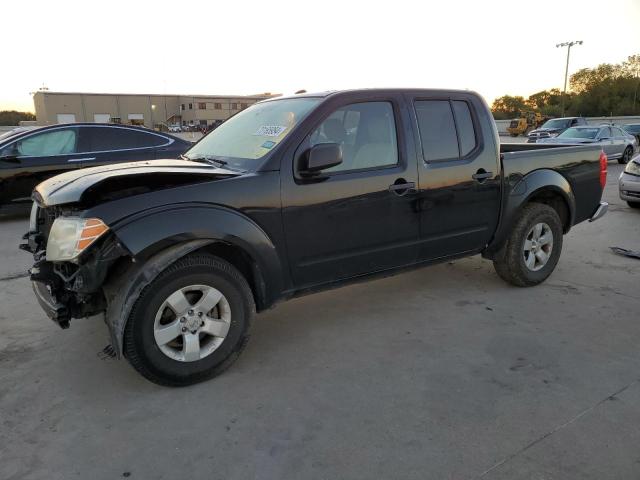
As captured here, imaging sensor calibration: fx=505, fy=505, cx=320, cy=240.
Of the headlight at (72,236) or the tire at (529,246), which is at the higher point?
the headlight at (72,236)

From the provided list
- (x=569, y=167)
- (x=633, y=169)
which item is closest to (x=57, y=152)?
(x=569, y=167)

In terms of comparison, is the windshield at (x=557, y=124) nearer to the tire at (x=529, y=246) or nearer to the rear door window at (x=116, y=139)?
the rear door window at (x=116, y=139)

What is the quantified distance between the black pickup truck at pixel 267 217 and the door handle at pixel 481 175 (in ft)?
0.03

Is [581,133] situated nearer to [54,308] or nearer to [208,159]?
[208,159]

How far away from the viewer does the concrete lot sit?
2.46 m

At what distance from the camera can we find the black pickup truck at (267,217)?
115 inches

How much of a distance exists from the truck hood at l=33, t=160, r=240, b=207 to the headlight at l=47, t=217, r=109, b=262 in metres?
0.13

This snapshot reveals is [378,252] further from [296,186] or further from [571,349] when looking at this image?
[571,349]

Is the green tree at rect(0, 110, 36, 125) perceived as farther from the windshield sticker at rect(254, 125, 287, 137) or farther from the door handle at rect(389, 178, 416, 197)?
the door handle at rect(389, 178, 416, 197)

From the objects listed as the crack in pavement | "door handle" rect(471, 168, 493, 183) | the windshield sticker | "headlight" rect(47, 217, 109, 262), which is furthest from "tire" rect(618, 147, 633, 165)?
"headlight" rect(47, 217, 109, 262)

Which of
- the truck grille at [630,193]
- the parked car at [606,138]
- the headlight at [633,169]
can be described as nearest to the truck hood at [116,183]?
the truck grille at [630,193]

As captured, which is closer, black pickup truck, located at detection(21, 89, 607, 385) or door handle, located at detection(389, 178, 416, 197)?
black pickup truck, located at detection(21, 89, 607, 385)

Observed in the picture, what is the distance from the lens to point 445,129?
4191 mm

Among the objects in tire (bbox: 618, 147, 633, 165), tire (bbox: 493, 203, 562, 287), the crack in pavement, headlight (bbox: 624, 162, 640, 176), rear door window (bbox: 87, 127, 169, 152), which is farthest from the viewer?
tire (bbox: 618, 147, 633, 165)
